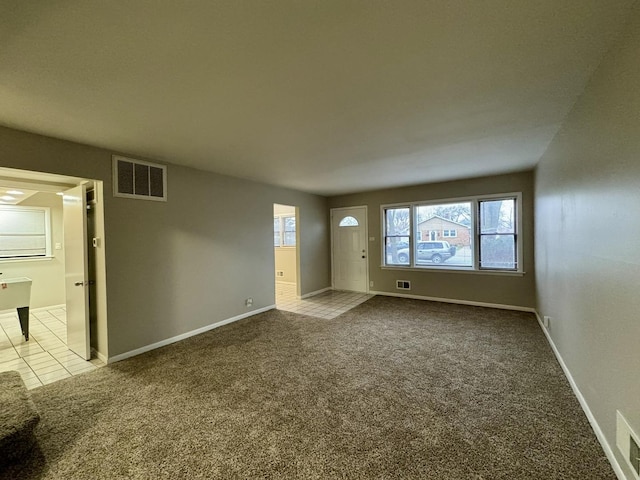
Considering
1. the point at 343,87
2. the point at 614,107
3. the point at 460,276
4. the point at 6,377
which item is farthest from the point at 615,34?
the point at 6,377

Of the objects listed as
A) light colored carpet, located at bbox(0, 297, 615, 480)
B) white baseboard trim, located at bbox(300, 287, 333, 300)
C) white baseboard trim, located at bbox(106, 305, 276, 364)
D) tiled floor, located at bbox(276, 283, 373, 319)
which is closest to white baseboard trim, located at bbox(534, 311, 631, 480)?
light colored carpet, located at bbox(0, 297, 615, 480)

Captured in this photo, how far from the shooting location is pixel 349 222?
6.71 meters

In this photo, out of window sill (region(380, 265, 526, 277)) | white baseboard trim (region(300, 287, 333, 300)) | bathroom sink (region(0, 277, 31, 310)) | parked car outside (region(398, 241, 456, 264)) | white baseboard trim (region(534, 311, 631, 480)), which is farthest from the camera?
white baseboard trim (region(300, 287, 333, 300))

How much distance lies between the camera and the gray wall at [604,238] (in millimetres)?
1352

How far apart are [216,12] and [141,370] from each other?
3271mm

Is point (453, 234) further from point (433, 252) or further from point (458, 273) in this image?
point (458, 273)

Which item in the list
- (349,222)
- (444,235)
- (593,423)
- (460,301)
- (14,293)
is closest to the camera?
(593,423)

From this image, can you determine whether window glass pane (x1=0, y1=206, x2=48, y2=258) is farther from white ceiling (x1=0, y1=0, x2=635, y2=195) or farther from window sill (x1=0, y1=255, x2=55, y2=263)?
white ceiling (x1=0, y1=0, x2=635, y2=195)

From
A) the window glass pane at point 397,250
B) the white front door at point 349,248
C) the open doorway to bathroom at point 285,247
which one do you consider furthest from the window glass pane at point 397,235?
the open doorway to bathroom at point 285,247

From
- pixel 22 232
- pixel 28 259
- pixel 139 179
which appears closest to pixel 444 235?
pixel 139 179

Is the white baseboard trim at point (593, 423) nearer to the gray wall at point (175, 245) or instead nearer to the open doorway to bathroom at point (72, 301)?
the gray wall at point (175, 245)

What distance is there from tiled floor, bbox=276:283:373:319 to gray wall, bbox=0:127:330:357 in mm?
585

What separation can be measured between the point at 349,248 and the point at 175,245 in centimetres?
410

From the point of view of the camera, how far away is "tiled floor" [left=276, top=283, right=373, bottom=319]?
16.4 feet
